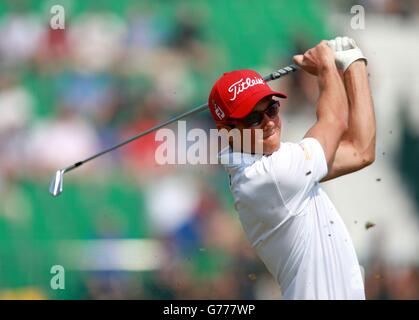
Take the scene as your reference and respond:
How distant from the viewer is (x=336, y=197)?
724 centimetres

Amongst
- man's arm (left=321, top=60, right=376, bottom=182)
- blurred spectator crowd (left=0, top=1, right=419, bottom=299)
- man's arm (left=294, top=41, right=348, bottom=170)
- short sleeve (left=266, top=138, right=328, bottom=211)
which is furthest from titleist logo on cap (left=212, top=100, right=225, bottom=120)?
blurred spectator crowd (left=0, top=1, right=419, bottom=299)

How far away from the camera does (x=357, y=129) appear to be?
12.0 feet

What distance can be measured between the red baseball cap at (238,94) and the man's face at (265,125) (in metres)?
0.03

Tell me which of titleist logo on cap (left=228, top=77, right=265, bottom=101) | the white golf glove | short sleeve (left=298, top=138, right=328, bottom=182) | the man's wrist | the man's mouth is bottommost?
short sleeve (left=298, top=138, right=328, bottom=182)

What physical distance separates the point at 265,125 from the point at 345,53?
0.50 meters

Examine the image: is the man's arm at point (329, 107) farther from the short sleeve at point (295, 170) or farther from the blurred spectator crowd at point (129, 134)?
the blurred spectator crowd at point (129, 134)

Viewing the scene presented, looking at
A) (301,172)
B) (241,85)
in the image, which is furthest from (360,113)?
(241,85)

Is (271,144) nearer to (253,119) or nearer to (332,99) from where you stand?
(253,119)

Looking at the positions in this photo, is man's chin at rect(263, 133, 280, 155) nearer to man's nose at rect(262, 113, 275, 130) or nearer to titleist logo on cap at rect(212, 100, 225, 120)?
man's nose at rect(262, 113, 275, 130)

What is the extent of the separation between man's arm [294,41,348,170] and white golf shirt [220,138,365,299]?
52mm

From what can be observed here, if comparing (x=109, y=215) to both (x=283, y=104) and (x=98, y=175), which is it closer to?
(x=98, y=175)

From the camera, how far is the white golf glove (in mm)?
3752

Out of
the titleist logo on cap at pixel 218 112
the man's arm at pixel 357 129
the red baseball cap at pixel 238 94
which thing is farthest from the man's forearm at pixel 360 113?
the titleist logo on cap at pixel 218 112

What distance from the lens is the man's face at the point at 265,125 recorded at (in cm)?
355
